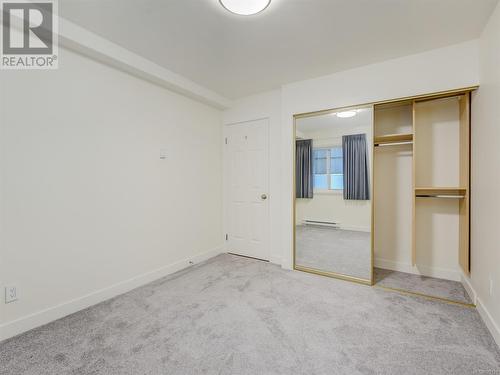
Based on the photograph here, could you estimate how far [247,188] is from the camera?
12.3 feet

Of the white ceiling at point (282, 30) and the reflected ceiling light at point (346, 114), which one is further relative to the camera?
the reflected ceiling light at point (346, 114)

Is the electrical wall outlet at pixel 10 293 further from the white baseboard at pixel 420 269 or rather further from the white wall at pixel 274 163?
the white baseboard at pixel 420 269

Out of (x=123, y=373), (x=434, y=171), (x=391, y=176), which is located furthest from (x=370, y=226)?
(x=123, y=373)

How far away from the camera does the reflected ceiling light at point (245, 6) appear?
1.67 meters

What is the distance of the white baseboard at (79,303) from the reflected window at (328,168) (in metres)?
2.20

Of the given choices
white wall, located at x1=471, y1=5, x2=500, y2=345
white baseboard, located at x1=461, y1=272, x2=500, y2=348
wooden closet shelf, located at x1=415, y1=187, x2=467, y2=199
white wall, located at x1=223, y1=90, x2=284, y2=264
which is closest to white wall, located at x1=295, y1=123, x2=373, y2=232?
white wall, located at x1=223, y1=90, x2=284, y2=264

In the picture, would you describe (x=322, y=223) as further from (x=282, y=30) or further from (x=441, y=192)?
(x=282, y=30)

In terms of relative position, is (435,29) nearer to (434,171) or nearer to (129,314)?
(434,171)

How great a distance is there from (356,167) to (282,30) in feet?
5.66

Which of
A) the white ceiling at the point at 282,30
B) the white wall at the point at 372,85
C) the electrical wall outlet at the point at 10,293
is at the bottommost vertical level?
the electrical wall outlet at the point at 10,293

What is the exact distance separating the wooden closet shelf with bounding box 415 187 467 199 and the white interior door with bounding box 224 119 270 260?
1.95 meters

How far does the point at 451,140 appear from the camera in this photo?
2654 mm

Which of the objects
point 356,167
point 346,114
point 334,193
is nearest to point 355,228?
point 334,193

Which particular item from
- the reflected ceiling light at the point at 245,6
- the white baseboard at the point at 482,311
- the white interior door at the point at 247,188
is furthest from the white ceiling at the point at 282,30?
the white baseboard at the point at 482,311
